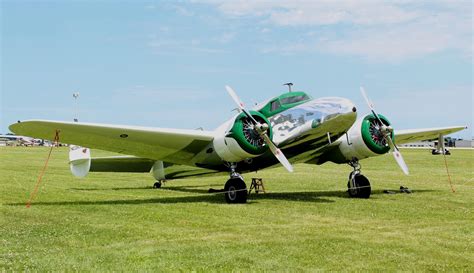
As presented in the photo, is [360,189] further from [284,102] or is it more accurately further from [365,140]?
[284,102]

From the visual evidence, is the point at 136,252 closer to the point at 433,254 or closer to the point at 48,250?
the point at 48,250

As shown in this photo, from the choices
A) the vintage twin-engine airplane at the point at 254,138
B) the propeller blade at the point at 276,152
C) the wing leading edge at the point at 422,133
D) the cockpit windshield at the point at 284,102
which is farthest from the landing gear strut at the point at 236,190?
the wing leading edge at the point at 422,133

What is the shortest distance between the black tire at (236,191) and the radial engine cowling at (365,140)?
194 inches

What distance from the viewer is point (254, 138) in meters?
15.9

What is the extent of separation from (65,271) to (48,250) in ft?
4.95

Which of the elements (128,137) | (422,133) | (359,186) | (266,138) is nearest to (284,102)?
(266,138)

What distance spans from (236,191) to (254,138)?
1756 mm

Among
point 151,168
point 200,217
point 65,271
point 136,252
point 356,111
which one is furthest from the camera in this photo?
point 151,168

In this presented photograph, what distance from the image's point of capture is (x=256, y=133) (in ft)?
51.9

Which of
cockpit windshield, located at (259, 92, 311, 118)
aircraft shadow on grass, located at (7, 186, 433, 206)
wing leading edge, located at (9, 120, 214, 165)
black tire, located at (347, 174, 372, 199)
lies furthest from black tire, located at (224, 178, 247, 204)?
black tire, located at (347, 174, 372, 199)

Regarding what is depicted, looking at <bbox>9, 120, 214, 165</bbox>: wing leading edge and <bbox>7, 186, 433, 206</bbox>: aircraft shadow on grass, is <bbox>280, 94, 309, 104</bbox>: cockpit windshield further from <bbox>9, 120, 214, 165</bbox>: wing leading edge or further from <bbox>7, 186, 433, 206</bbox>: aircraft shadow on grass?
<bbox>7, 186, 433, 206</bbox>: aircraft shadow on grass

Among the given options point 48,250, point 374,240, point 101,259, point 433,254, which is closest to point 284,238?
point 374,240

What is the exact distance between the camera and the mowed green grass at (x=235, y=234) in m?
7.67

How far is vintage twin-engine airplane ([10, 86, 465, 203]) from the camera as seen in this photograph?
15.6 metres
